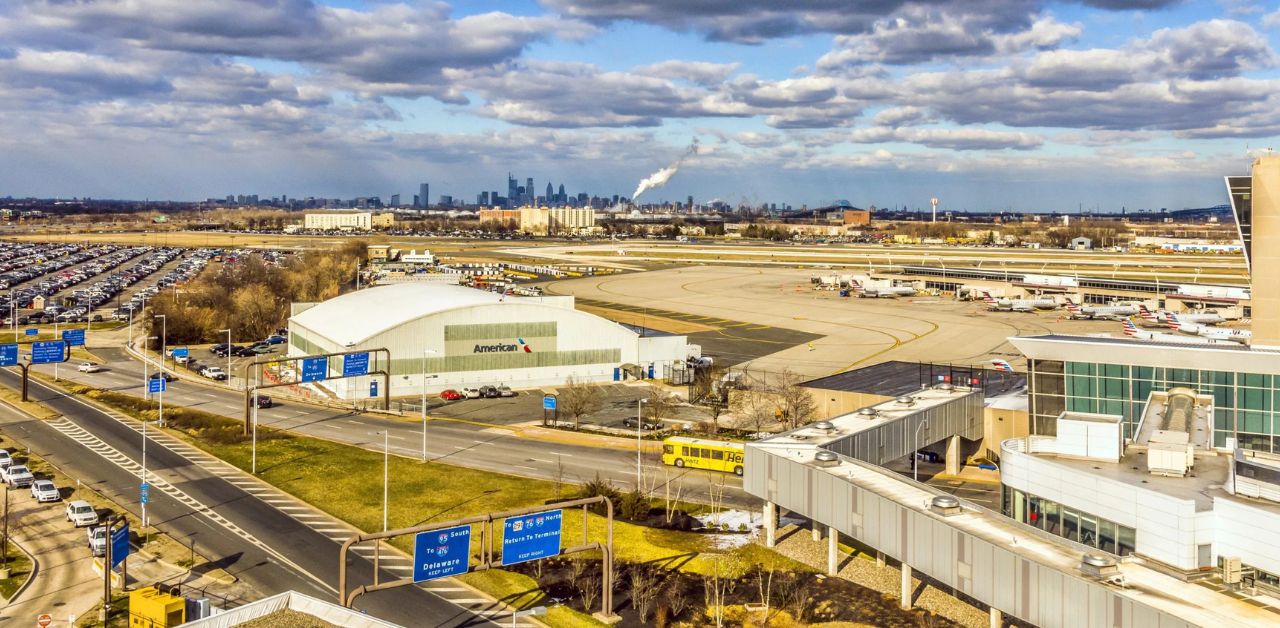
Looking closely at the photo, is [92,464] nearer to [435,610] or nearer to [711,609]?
[435,610]

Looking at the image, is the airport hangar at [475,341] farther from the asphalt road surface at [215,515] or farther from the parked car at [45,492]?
the parked car at [45,492]

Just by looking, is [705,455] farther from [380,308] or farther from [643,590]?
[380,308]

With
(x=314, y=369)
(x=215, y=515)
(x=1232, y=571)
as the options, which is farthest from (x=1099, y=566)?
(x=314, y=369)

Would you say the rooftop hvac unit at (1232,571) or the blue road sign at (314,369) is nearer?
the rooftop hvac unit at (1232,571)

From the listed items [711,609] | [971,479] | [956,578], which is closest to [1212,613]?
[956,578]

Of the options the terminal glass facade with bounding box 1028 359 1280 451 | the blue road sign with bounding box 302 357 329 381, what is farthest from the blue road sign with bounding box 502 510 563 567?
the blue road sign with bounding box 302 357 329 381

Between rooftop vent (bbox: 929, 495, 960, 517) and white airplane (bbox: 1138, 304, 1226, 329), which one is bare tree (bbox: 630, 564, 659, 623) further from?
white airplane (bbox: 1138, 304, 1226, 329)

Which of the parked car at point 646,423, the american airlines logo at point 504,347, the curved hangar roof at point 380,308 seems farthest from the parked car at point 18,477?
the parked car at point 646,423
